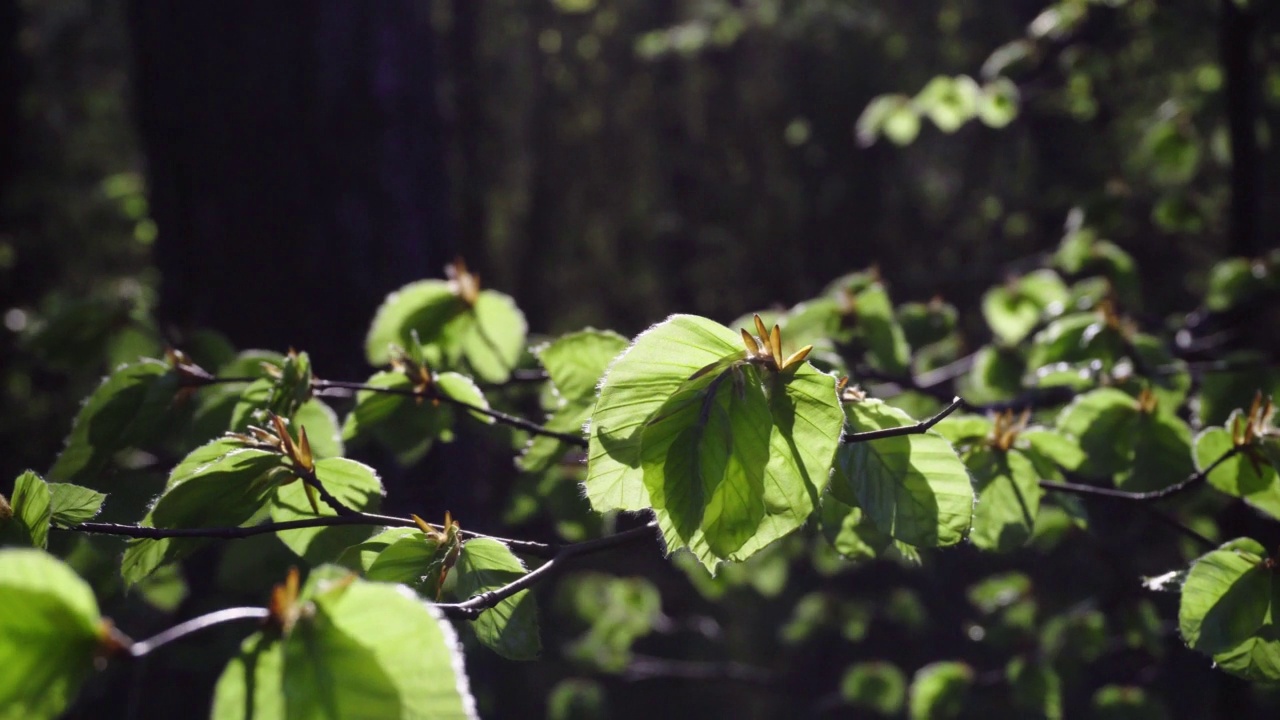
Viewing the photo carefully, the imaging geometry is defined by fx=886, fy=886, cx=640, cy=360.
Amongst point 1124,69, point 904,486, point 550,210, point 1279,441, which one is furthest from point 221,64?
point 1124,69

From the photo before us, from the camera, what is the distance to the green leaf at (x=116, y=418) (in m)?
0.88

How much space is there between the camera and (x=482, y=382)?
3.84 feet

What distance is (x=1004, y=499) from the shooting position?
2.94 ft

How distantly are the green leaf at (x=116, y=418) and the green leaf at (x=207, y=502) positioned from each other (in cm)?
22

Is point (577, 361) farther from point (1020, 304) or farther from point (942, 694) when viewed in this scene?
point (942, 694)

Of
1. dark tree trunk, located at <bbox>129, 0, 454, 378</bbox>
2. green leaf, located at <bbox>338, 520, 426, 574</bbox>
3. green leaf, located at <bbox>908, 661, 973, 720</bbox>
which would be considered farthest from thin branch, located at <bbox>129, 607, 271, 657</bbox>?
green leaf, located at <bbox>908, 661, 973, 720</bbox>

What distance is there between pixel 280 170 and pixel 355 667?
1.39 meters

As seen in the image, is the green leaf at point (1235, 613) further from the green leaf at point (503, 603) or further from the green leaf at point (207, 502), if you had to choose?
the green leaf at point (207, 502)

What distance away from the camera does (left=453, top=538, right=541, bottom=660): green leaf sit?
683 mm

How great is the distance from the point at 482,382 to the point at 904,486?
612 millimetres

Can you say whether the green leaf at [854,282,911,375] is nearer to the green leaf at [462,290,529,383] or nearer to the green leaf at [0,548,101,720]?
the green leaf at [462,290,529,383]

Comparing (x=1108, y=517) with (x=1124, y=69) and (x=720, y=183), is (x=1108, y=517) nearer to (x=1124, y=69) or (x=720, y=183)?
(x=1124, y=69)

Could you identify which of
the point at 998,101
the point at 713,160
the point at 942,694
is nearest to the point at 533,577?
the point at 942,694

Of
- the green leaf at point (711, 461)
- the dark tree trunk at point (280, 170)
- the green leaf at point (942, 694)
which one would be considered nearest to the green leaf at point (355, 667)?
the green leaf at point (711, 461)
